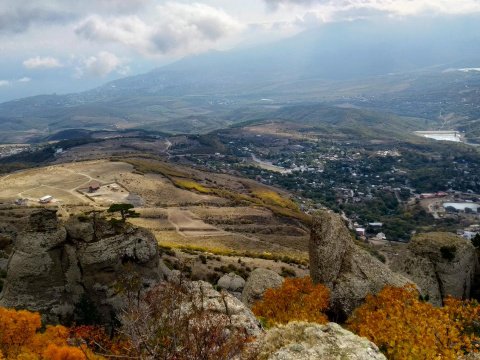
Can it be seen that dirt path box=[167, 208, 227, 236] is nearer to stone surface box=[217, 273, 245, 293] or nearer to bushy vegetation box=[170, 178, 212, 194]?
bushy vegetation box=[170, 178, 212, 194]

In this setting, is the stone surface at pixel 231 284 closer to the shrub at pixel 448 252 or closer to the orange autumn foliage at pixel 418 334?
the shrub at pixel 448 252

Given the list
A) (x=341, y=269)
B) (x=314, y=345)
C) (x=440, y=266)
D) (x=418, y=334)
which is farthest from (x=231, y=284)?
(x=314, y=345)

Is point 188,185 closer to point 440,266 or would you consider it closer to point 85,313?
point 440,266

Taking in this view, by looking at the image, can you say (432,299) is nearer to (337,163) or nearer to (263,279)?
(263,279)

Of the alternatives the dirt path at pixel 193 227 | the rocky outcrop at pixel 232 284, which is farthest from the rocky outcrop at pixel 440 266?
the dirt path at pixel 193 227

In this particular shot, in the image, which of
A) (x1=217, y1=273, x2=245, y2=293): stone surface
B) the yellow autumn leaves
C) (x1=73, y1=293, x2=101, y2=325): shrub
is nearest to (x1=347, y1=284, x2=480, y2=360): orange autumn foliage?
the yellow autumn leaves
